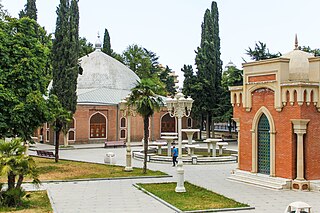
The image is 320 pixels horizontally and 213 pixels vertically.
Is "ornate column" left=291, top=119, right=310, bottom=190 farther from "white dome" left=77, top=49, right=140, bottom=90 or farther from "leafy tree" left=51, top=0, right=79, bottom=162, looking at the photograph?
"white dome" left=77, top=49, right=140, bottom=90

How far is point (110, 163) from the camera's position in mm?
26781

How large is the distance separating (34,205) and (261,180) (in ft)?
32.0

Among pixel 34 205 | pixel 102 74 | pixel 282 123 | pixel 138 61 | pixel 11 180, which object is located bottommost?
pixel 34 205

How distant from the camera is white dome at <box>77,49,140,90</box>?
2060 inches

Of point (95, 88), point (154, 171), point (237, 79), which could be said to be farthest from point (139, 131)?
point (154, 171)

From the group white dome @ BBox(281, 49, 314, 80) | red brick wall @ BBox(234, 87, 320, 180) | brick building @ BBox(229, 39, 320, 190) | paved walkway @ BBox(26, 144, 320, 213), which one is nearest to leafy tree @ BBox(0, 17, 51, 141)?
paved walkway @ BBox(26, 144, 320, 213)

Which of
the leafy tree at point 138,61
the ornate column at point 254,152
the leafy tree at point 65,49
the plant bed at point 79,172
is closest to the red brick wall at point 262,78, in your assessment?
the ornate column at point 254,152

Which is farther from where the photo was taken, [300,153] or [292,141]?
[292,141]

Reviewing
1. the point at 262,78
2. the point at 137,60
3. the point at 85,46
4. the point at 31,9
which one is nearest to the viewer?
the point at 262,78

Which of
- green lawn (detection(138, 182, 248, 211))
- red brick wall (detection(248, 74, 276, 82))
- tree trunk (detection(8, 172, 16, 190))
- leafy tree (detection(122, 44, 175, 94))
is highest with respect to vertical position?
leafy tree (detection(122, 44, 175, 94))

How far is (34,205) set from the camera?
14352mm

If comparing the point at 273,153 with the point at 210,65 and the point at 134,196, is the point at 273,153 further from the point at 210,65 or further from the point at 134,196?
the point at 210,65

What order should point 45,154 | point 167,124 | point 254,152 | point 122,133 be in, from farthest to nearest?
point 167,124 → point 122,133 → point 45,154 → point 254,152

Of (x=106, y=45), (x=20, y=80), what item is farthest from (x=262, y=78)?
(x=106, y=45)
